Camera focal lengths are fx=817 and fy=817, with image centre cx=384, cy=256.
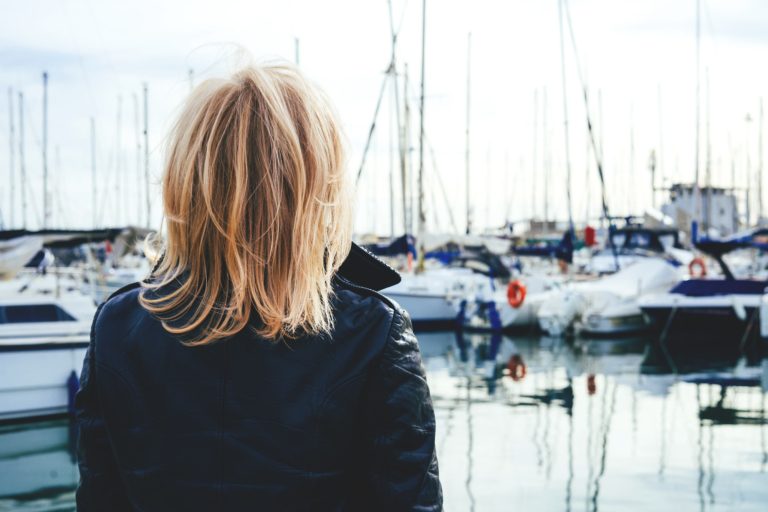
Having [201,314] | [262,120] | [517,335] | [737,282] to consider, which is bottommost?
[517,335]

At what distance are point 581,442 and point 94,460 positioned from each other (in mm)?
9609

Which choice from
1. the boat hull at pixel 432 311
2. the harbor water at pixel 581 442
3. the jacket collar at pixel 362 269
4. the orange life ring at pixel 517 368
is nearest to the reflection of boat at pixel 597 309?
the boat hull at pixel 432 311

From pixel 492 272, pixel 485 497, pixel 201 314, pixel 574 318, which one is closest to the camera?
pixel 201 314

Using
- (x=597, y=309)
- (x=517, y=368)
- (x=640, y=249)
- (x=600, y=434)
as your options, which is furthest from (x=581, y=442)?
(x=640, y=249)

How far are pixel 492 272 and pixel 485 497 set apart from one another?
66.7ft

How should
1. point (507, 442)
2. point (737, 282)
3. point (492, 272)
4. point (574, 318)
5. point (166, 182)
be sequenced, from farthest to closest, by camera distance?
point (492, 272) < point (574, 318) < point (737, 282) < point (507, 442) < point (166, 182)

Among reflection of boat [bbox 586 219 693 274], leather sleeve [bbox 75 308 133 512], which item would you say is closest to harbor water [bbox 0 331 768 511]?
leather sleeve [bbox 75 308 133 512]

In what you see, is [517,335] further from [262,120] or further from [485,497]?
[262,120]

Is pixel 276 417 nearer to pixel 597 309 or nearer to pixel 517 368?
pixel 517 368

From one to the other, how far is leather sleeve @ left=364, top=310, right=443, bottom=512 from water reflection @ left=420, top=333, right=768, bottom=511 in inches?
263

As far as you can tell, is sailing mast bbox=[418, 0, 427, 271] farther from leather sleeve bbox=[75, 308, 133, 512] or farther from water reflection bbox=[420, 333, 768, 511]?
leather sleeve bbox=[75, 308, 133, 512]

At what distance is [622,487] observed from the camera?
835 cm

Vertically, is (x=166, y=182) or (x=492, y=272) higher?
(x=166, y=182)

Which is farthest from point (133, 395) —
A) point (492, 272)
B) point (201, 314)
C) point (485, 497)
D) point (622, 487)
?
point (492, 272)
